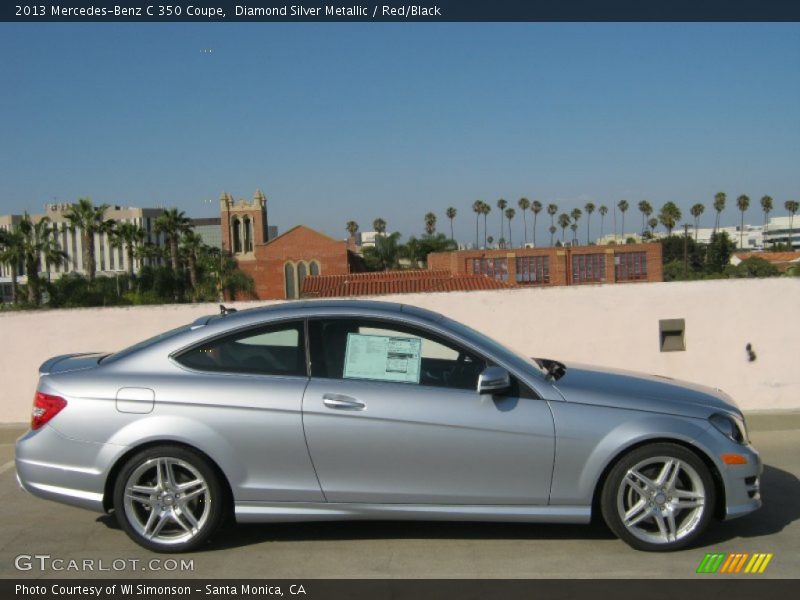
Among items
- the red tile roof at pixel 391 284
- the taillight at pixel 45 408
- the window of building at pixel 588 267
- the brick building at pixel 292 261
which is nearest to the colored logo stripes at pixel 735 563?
the taillight at pixel 45 408

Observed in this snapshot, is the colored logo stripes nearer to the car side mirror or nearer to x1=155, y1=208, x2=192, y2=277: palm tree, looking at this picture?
A: the car side mirror

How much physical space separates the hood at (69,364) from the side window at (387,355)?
4.81ft

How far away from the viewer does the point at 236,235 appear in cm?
10644

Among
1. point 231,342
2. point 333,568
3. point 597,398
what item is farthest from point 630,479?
point 231,342

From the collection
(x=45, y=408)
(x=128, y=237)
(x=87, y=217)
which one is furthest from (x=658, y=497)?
(x=128, y=237)

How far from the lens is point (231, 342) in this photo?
4984mm

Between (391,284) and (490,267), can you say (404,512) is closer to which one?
(391,284)

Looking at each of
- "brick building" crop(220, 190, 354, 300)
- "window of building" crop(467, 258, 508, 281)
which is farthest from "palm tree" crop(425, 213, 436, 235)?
"window of building" crop(467, 258, 508, 281)

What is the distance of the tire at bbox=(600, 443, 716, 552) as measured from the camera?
467cm

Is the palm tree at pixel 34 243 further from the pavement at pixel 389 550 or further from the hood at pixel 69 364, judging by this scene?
the pavement at pixel 389 550

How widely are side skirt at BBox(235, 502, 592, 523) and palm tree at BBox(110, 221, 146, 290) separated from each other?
70.7 metres

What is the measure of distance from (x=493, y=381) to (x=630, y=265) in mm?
70818

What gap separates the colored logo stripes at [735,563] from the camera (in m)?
4.51

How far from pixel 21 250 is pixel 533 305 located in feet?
224
